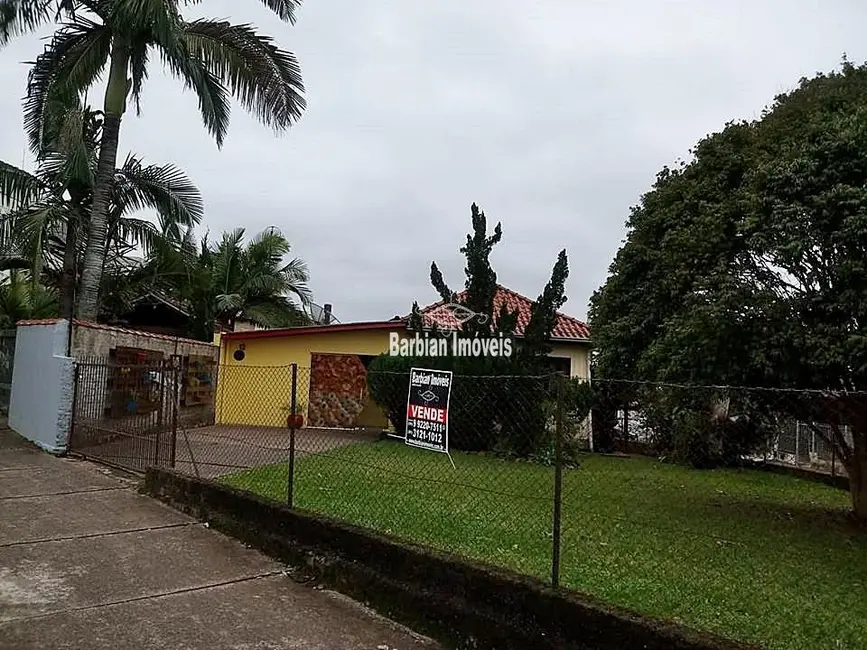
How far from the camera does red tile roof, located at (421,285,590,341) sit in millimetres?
16172

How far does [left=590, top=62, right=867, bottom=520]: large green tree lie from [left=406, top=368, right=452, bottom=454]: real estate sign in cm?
316

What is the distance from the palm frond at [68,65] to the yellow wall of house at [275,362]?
6.85m

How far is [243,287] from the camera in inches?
808

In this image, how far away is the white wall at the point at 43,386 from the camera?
1088cm

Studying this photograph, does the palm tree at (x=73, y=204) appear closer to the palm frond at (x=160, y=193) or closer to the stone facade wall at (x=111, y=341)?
the palm frond at (x=160, y=193)

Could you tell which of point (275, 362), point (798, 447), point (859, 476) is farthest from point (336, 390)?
point (859, 476)

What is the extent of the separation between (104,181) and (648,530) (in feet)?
38.5

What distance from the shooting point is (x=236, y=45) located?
13469 millimetres

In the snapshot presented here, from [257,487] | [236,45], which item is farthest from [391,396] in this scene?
[236,45]

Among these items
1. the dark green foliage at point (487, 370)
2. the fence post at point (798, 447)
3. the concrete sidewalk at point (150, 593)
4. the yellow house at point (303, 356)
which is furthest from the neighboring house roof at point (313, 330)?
the concrete sidewalk at point (150, 593)

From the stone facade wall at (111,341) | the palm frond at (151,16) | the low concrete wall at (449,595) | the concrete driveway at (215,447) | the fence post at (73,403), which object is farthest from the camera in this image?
the palm frond at (151,16)

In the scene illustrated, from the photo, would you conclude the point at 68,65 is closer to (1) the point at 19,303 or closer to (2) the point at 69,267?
(2) the point at 69,267

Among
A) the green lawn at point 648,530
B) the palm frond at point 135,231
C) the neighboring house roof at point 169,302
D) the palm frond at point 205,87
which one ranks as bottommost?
the green lawn at point 648,530

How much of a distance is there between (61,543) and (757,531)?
678cm
